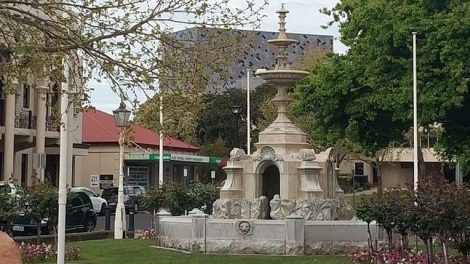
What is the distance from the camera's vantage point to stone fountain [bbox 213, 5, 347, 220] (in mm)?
24016

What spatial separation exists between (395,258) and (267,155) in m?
6.55

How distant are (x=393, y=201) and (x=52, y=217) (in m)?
8.00

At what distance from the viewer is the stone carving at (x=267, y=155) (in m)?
24.5

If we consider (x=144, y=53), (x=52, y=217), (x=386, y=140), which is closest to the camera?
(x=144, y=53)

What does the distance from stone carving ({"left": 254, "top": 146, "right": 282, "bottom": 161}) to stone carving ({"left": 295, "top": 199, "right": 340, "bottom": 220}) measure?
4.61 ft

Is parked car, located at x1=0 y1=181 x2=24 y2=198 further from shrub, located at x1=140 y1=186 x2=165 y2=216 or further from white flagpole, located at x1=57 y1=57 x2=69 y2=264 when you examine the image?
shrub, located at x1=140 y1=186 x2=165 y2=216

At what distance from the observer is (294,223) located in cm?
2183

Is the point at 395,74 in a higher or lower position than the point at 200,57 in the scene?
higher

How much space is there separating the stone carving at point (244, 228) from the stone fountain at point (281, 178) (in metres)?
1.59

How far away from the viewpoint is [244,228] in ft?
73.5

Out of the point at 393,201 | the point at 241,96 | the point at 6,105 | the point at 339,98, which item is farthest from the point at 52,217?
the point at 241,96

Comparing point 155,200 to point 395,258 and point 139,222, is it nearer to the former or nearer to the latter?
point 139,222

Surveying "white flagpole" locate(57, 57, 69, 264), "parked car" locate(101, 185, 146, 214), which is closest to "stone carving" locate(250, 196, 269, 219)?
"white flagpole" locate(57, 57, 69, 264)

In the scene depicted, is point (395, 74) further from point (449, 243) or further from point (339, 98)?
point (449, 243)
